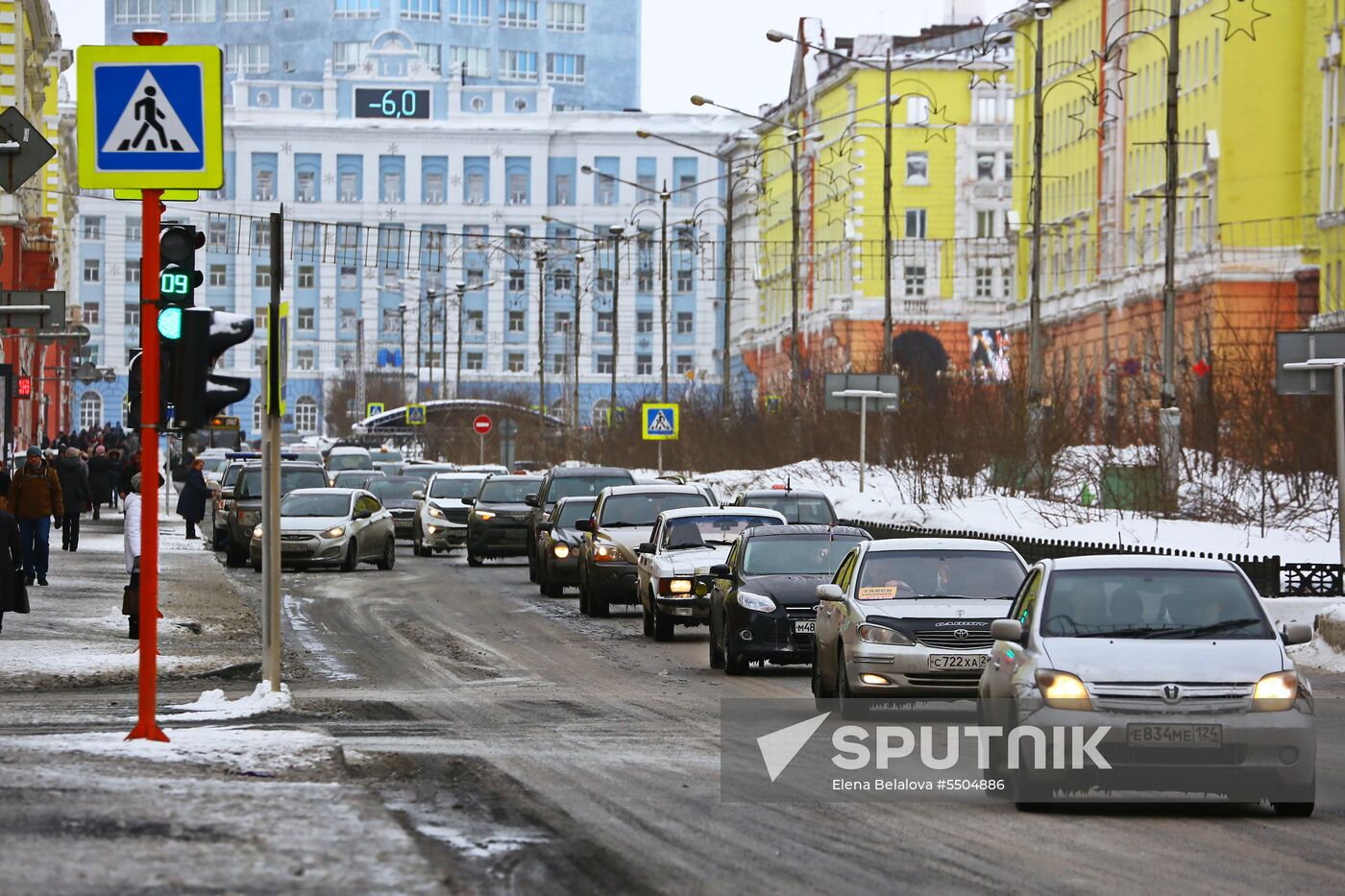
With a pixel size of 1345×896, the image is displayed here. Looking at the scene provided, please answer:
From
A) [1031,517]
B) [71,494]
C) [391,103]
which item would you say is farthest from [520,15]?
[1031,517]

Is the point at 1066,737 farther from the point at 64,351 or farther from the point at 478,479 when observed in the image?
the point at 64,351

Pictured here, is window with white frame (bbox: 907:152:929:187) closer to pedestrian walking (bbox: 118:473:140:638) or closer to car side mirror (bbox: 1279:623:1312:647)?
pedestrian walking (bbox: 118:473:140:638)

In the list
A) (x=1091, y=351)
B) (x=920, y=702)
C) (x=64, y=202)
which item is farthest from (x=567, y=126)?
(x=920, y=702)

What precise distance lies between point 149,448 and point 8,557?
10.7 m

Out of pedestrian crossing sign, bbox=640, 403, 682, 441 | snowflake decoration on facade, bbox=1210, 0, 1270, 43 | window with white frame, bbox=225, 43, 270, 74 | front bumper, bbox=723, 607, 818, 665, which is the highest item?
window with white frame, bbox=225, 43, 270, 74

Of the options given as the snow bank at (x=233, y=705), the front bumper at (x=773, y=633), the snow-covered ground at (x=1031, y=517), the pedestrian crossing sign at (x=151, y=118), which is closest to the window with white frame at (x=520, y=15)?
the snow-covered ground at (x=1031, y=517)

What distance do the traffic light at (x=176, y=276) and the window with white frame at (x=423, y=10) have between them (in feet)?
564

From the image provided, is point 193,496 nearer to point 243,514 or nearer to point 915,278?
point 243,514

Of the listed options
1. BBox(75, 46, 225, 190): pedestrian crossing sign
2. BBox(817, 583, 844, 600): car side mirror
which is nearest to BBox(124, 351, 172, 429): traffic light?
BBox(75, 46, 225, 190): pedestrian crossing sign

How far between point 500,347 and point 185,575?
121808mm

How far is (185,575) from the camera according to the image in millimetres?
38625

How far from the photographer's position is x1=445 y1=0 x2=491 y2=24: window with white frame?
187625 mm

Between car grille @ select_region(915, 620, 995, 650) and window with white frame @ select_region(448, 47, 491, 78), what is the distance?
172 metres

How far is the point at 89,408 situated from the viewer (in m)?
149
